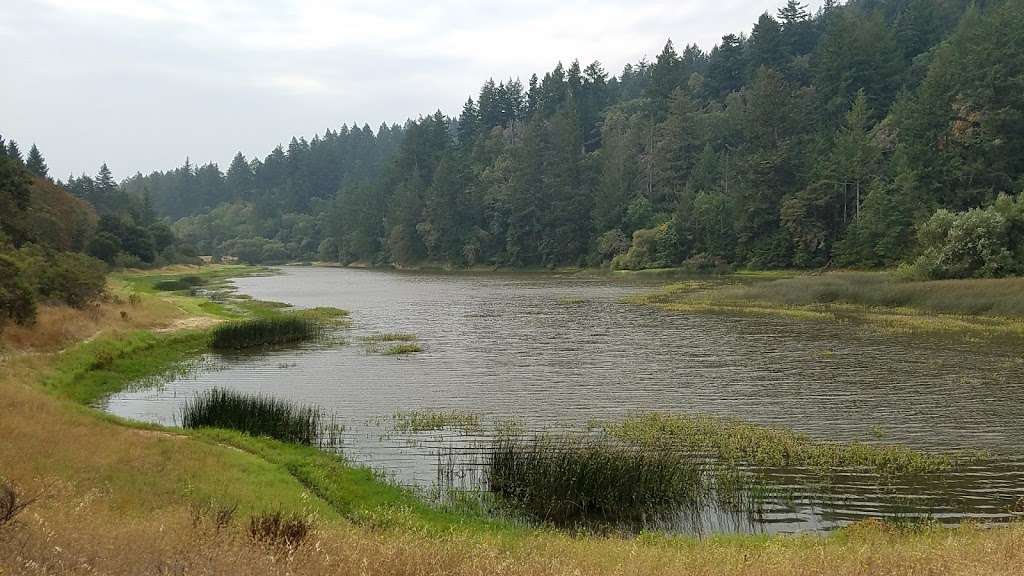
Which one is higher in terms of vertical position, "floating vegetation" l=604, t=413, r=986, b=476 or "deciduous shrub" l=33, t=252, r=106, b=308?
"deciduous shrub" l=33, t=252, r=106, b=308

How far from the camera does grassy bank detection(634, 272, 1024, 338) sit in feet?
148

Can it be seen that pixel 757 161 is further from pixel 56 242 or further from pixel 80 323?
pixel 80 323

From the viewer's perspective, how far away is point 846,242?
91.8m

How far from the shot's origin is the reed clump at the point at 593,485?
16281 millimetres

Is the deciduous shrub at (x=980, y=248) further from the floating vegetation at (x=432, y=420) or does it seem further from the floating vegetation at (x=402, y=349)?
the floating vegetation at (x=432, y=420)

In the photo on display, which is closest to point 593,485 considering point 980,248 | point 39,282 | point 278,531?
point 278,531

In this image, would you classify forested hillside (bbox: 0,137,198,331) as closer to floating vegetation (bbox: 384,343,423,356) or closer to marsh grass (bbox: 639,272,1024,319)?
floating vegetation (bbox: 384,343,423,356)

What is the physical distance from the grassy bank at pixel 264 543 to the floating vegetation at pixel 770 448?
502 centimetres

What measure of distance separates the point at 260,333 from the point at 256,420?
22.0 metres

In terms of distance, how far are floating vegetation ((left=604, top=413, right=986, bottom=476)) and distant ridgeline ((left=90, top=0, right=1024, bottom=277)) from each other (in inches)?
1840

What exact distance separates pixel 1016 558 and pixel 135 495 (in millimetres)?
14805

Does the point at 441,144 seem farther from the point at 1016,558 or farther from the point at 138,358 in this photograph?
the point at 1016,558

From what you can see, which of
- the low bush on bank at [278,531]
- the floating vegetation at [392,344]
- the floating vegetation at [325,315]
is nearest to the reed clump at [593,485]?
the low bush on bank at [278,531]

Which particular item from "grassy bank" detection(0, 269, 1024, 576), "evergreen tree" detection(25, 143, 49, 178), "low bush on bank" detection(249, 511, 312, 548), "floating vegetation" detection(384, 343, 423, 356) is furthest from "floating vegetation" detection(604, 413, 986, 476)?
"evergreen tree" detection(25, 143, 49, 178)
